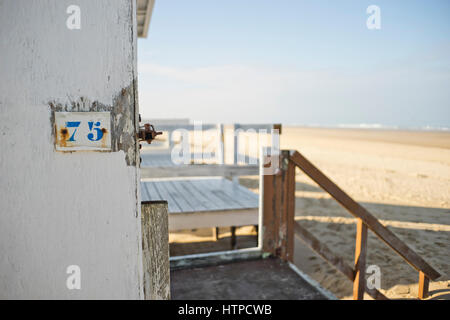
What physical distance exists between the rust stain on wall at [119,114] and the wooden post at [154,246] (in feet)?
0.65

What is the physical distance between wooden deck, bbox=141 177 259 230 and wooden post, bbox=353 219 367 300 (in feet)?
5.36

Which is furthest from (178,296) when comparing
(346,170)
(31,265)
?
(346,170)

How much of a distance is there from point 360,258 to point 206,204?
2.16 metres

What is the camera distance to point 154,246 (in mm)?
946

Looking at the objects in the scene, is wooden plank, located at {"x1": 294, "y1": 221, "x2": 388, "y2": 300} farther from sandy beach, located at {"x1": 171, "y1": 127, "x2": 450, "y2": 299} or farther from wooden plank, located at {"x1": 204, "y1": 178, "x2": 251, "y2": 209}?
wooden plank, located at {"x1": 204, "y1": 178, "x2": 251, "y2": 209}

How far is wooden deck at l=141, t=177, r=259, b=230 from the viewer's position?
3.94m

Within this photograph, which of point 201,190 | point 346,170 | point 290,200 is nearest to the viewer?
point 290,200

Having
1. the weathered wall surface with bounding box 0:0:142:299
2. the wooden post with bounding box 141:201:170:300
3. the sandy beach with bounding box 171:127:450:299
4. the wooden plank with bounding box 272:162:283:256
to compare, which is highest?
the weathered wall surface with bounding box 0:0:142:299

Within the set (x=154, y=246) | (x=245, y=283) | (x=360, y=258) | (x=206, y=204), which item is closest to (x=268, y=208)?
(x=245, y=283)

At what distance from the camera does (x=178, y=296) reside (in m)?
2.35

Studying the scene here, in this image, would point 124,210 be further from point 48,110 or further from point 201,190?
point 201,190

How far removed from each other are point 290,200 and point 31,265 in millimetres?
2284

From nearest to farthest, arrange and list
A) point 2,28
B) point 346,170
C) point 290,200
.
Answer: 1. point 2,28
2. point 290,200
3. point 346,170

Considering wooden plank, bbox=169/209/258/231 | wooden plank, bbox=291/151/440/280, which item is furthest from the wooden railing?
wooden plank, bbox=169/209/258/231
